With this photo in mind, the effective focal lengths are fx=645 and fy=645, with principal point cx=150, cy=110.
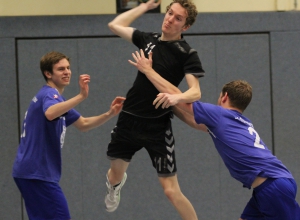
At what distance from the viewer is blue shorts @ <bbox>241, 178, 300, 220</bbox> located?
185 inches

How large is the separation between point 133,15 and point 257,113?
100 inches

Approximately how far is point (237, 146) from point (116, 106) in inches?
45.2

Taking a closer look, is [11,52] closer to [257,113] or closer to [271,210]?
[257,113]

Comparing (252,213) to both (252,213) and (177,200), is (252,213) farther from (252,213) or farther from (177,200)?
(177,200)

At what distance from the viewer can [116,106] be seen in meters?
5.41

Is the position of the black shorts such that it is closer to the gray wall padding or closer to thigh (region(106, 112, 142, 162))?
thigh (region(106, 112, 142, 162))

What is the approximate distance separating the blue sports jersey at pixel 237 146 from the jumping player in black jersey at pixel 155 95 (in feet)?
1.28

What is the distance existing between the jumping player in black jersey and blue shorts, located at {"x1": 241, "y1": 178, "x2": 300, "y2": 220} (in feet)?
2.71

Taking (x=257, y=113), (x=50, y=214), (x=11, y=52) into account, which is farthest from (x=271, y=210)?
(x=11, y=52)

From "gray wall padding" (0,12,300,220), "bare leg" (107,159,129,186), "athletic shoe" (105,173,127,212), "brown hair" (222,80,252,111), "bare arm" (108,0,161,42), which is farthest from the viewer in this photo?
"gray wall padding" (0,12,300,220)

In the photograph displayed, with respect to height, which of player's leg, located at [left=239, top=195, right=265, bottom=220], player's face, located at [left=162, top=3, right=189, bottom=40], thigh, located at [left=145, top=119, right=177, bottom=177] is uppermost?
player's face, located at [left=162, top=3, right=189, bottom=40]

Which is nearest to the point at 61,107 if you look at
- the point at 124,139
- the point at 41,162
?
the point at 41,162

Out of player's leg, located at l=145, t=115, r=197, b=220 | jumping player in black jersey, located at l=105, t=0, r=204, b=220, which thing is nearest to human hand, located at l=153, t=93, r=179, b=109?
jumping player in black jersey, located at l=105, t=0, r=204, b=220

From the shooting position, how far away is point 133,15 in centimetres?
543
